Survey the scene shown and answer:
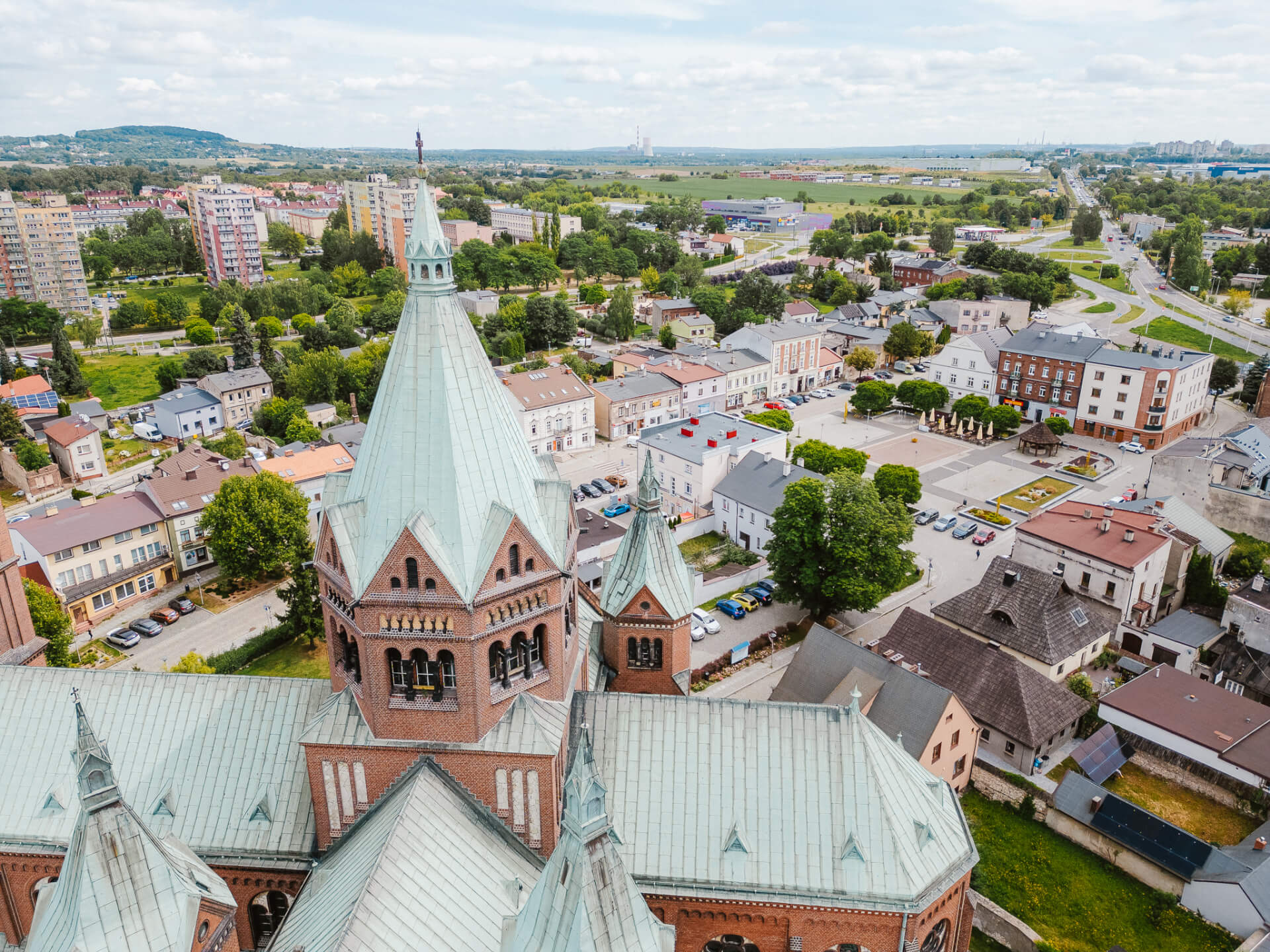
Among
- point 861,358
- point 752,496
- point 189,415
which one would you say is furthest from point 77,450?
point 861,358

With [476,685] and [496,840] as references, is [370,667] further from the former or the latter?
[496,840]

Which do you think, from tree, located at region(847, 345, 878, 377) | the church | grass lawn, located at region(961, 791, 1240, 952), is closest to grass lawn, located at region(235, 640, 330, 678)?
the church

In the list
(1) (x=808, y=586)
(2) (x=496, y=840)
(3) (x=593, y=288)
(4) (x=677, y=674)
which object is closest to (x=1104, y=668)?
(1) (x=808, y=586)

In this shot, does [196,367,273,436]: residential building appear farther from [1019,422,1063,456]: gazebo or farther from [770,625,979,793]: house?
[1019,422,1063,456]: gazebo

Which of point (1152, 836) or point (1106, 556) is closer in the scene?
point (1152, 836)

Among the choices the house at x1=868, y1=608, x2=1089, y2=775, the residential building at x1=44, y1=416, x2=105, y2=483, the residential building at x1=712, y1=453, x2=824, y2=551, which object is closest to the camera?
the house at x1=868, y1=608, x2=1089, y2=775

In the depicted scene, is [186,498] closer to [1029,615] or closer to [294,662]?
[294,662]

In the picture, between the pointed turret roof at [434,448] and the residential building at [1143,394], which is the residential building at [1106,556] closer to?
the residential building at [1143,394]
